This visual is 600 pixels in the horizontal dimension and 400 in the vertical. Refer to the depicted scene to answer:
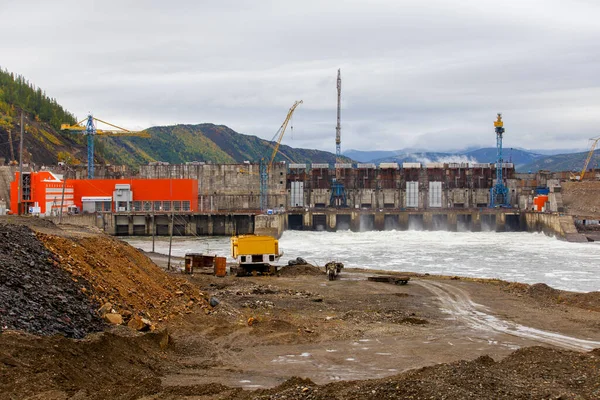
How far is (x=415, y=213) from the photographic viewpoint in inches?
4289

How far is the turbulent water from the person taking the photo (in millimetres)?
52781

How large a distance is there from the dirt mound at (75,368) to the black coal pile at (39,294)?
112 centimetres

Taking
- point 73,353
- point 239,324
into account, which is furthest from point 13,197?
point 73,353

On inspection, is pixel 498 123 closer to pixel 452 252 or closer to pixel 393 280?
pixel 452 252

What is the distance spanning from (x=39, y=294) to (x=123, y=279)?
6001 millimetres

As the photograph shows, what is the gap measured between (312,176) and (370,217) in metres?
16.9

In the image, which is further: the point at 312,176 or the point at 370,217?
the point at 312,176

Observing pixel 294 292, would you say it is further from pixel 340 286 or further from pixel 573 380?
pixel 573 380

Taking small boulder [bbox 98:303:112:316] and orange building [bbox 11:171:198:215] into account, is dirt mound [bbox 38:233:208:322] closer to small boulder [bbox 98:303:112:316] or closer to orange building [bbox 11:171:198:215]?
small boulder [bbox 98:303:112:316]

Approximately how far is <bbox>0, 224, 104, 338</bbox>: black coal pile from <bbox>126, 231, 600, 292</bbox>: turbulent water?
3295 cm

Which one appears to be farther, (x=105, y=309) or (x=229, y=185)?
(x=229, y=185)

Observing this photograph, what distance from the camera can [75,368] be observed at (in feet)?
49.4

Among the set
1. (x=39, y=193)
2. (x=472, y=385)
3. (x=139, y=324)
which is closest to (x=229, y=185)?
(x=39, y=193)

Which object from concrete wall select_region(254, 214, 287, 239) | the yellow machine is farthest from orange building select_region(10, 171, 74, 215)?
the yellow machine
